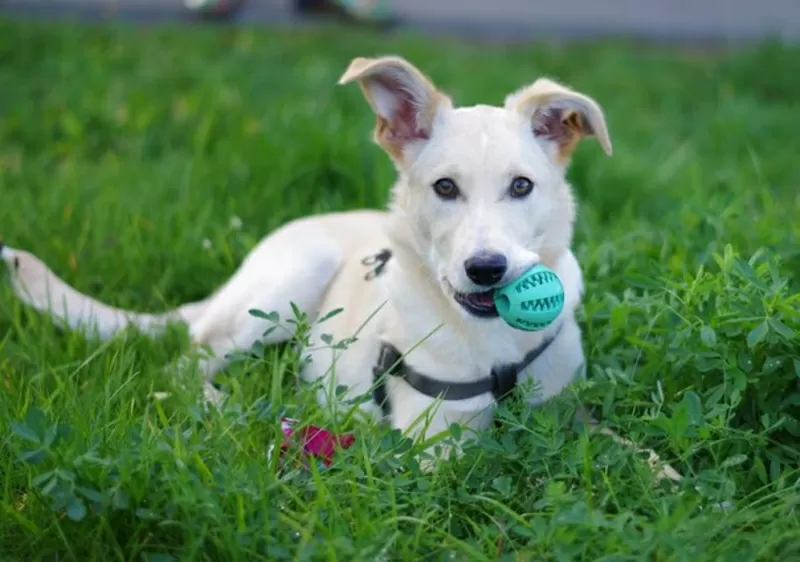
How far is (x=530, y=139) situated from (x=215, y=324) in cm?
140

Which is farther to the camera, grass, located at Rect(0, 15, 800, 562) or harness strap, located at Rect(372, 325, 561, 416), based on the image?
harness strap, located at Rect(372, 325, 561, 416)

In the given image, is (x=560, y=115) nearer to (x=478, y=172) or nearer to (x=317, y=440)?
(x=478, y=172)

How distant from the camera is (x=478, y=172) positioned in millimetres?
3139

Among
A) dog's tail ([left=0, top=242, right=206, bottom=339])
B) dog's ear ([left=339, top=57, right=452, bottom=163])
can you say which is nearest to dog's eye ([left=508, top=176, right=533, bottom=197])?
dog's ear ([left=339, top=57, right=452, bottom=163])

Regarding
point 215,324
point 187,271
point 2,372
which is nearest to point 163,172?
point 187,271

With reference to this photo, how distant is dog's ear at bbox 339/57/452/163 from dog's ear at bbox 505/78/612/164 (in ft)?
0.86

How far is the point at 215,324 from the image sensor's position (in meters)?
3.94

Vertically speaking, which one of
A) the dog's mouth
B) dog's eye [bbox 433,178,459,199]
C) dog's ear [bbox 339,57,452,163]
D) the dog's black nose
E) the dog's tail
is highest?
dog's ear [bbox 339,57,452,163]

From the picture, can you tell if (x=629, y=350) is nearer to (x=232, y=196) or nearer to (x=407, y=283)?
(x=407, y=283)

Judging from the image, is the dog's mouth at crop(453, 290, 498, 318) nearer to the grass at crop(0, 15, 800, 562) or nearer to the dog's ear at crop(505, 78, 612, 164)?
the grass at crop(0, 15, 800, 562)

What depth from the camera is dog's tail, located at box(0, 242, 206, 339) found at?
12.8 ft

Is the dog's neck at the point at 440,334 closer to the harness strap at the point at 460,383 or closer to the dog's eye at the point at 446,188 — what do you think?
the harness strap at the point at 460,383

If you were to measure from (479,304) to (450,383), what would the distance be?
1.05 ft

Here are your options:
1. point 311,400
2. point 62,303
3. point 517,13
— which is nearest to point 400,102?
point 311,400
